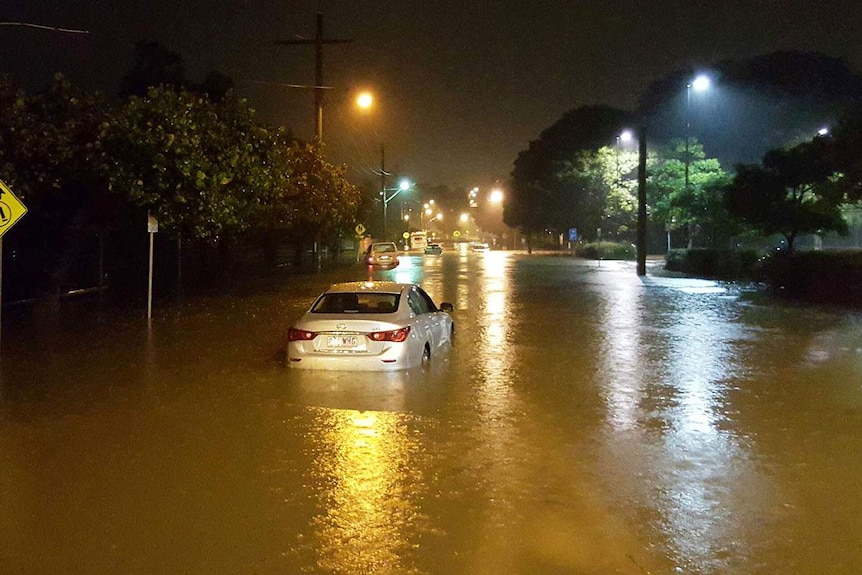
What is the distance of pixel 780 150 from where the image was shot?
33.0 m

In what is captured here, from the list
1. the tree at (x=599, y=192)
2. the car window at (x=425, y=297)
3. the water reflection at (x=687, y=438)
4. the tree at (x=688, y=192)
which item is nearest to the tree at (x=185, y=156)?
the car window at (x=425, y=297)

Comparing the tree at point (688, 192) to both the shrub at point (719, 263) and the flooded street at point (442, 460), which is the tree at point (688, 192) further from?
the flooded street at point (442, 460)

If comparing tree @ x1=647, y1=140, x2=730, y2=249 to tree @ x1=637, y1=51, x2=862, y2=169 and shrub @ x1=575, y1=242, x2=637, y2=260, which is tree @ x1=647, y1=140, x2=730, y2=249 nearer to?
tree @ x1=637, y1=51, x2=862, y2=169

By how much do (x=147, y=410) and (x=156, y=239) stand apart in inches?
1061

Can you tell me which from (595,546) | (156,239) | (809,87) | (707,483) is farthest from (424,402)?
(809,87)

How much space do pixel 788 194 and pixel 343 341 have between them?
87.1 ft

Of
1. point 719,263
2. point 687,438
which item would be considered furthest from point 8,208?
point 719,263

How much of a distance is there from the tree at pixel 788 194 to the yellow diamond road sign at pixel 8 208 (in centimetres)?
2634

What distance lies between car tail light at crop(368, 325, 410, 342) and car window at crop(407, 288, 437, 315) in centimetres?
90

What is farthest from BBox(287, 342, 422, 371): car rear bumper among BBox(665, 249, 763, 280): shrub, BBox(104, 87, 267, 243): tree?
BBox(665, 249, 763, 280): shrub

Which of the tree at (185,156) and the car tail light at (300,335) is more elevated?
the tree at (185,156)

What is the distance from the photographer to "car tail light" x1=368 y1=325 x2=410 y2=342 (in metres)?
12.0

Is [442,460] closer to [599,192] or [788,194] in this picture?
[788,194]

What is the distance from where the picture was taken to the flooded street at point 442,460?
573 cm
